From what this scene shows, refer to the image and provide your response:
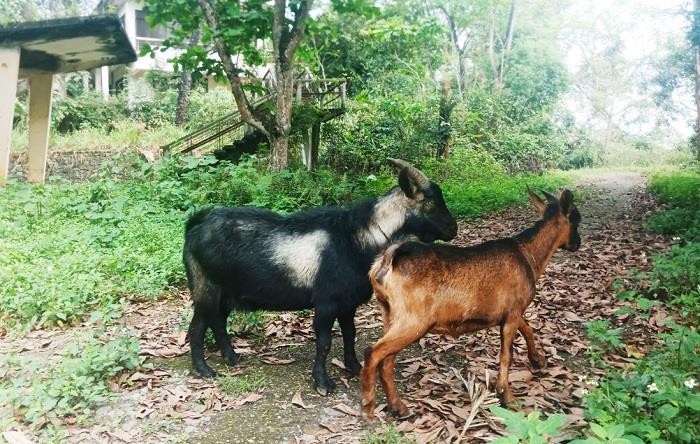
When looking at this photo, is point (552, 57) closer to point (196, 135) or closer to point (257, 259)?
point (196, 135)

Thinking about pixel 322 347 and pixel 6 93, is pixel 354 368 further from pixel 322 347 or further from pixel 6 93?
pixel 6 93

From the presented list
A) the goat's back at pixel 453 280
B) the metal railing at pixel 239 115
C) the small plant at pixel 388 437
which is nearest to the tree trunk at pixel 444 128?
the metal railing at pixel 239 115

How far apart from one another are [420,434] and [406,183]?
6.66 ft

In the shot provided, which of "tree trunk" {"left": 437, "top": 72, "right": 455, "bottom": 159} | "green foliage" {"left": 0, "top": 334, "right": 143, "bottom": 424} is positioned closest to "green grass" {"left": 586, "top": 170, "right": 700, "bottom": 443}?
"green foliage" {"left": 0, "top": 334, "right": 143, "bottom": 424}

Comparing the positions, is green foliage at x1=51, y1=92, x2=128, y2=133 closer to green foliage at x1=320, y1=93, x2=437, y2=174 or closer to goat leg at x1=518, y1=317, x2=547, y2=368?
green foliage at x1=320, y1=93, x2=437, y2=174

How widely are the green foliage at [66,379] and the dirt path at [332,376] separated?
0.49 ft

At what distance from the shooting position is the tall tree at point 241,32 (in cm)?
1054

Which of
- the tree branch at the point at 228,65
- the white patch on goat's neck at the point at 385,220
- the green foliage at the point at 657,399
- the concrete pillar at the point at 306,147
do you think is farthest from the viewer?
the concrete pillar at the point at 306,147

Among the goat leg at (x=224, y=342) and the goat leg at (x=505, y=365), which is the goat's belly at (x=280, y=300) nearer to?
the goat leg at (x=224, y=342)

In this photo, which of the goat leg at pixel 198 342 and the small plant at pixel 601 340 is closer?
the small plant at pixel 601 340

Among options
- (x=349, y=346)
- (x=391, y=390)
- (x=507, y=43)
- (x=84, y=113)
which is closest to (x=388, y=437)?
(x=391, y=390)

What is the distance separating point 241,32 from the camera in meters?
10.5

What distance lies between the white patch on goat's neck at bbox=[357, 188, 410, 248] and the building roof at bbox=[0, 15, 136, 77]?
8755 millimetres

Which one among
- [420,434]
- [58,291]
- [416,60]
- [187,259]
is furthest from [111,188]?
[416,60]
